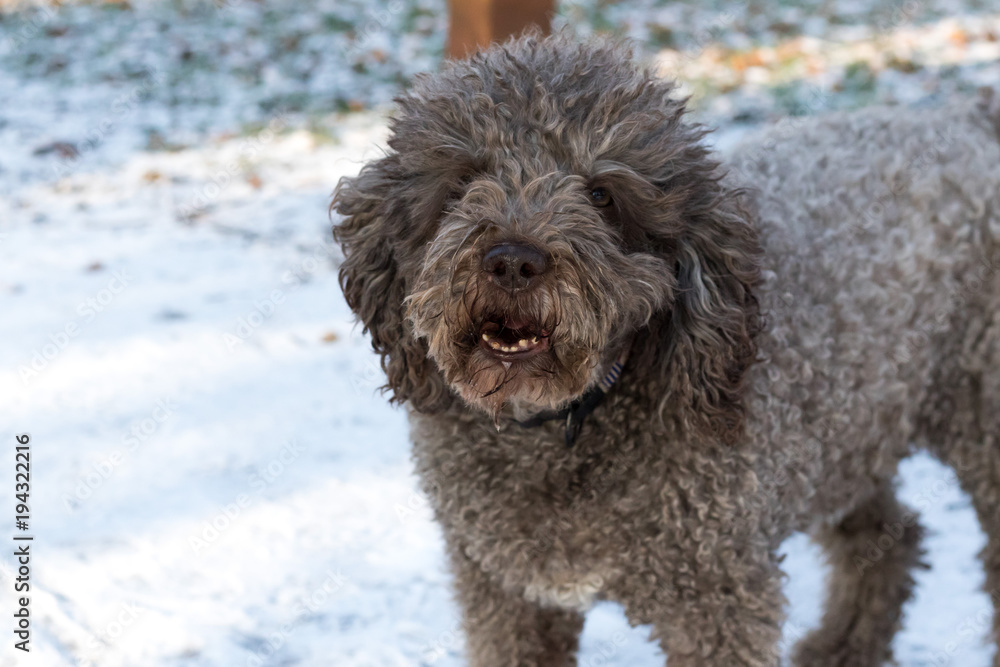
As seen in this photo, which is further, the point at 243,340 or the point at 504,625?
the point at 243,340

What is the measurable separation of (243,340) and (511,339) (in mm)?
3418

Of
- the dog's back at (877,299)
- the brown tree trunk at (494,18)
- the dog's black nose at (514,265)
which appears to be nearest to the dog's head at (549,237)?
the dog's black nose at (514,265)

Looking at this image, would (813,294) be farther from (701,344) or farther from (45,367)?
(45,367)

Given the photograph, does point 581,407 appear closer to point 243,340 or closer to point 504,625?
point 504,625

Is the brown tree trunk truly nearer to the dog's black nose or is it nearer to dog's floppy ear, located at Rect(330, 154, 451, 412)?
dog's floppy ear, located at Rect(330, 154, 451, 412)

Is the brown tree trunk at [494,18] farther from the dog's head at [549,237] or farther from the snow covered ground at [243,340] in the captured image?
the dog's head at [549,237]

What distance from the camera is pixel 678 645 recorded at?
9.12 ft

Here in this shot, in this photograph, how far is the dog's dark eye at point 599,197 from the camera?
2500 mm

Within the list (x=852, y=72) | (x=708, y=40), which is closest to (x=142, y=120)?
(x=708, y=40)

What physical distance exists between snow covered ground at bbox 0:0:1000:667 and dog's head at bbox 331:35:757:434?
1.49ft

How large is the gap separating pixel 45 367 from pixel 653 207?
12.4 ft

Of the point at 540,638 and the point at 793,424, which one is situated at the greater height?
the point at 793,424

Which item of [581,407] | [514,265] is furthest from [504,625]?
[514,265]

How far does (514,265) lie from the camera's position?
7.30 feet
